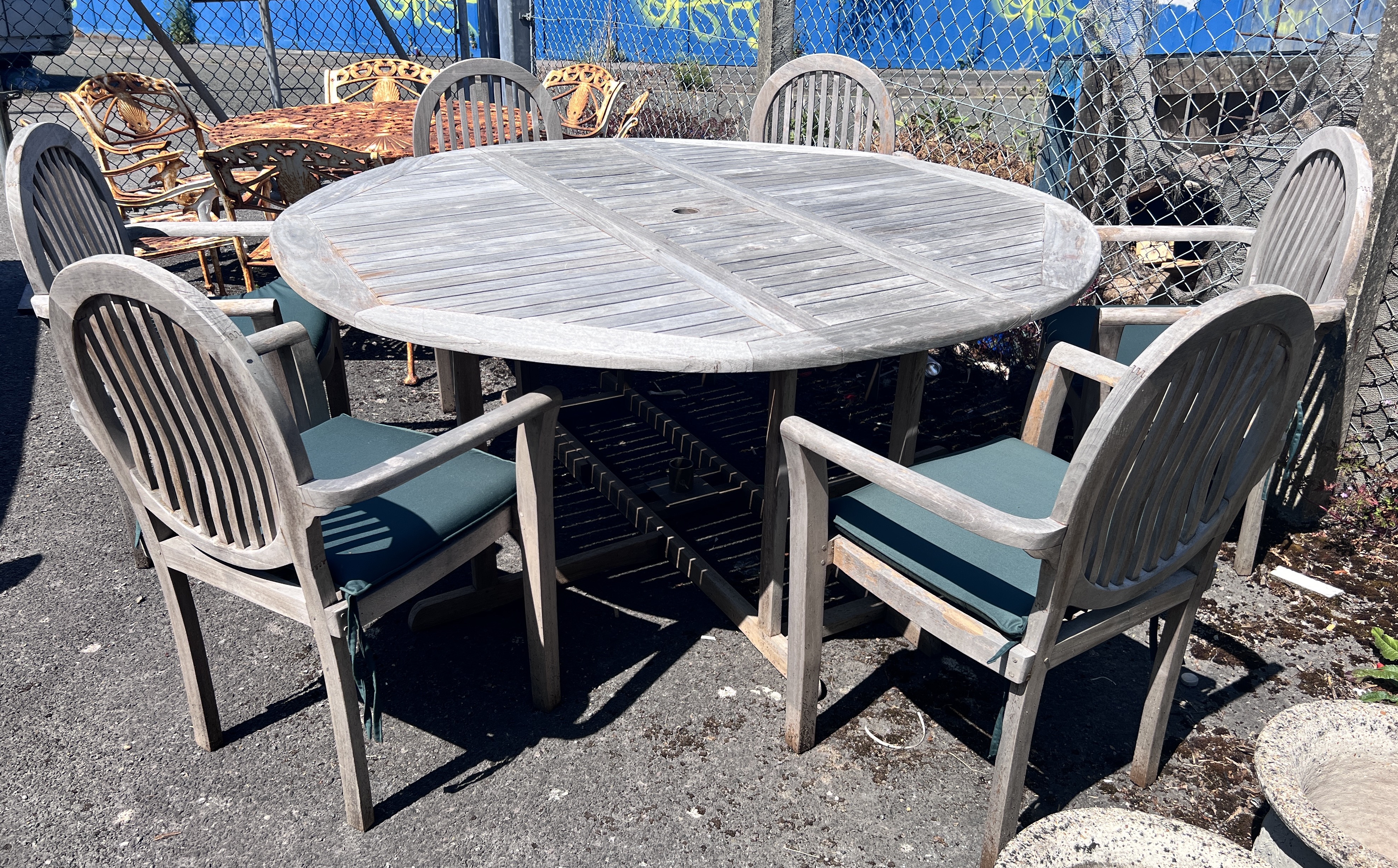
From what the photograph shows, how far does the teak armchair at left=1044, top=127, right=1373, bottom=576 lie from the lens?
7.41 feet

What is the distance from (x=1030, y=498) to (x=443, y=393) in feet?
8.15

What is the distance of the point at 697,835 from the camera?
1876 mm

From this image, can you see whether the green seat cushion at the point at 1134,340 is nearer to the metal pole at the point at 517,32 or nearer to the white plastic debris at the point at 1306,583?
the white plastic debris at the point at 1306,583

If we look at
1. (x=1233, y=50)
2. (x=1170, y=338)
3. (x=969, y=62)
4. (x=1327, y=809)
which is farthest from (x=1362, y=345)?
(x=969, y=62)

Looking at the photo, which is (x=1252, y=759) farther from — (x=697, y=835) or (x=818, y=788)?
(x=697, y=835)

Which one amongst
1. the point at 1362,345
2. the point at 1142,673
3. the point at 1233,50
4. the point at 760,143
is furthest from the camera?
the point at 760,143

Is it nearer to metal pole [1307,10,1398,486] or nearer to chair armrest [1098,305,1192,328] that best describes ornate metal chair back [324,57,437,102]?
chair armrest [1098,305,1192,328]

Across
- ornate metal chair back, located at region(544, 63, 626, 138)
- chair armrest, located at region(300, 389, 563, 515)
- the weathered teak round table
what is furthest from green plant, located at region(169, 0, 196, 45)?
chair armrest, located at region(300, 389, 563, 515)

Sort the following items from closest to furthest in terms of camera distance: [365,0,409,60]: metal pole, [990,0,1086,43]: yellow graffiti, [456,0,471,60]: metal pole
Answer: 1. [990,0,1086,43]: yellow graffiti
2. [456,0,471,60]: metal pole
3. [365,0,409,60]: metal pole

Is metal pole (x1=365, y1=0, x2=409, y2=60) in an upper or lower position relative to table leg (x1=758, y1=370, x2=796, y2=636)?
upper

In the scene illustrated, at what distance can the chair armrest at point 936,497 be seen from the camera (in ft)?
4.64

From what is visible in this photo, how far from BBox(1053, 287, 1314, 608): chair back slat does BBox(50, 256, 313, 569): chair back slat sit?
1199mm

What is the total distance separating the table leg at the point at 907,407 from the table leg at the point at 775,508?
270 mm

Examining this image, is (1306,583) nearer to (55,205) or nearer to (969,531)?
(969,531)
